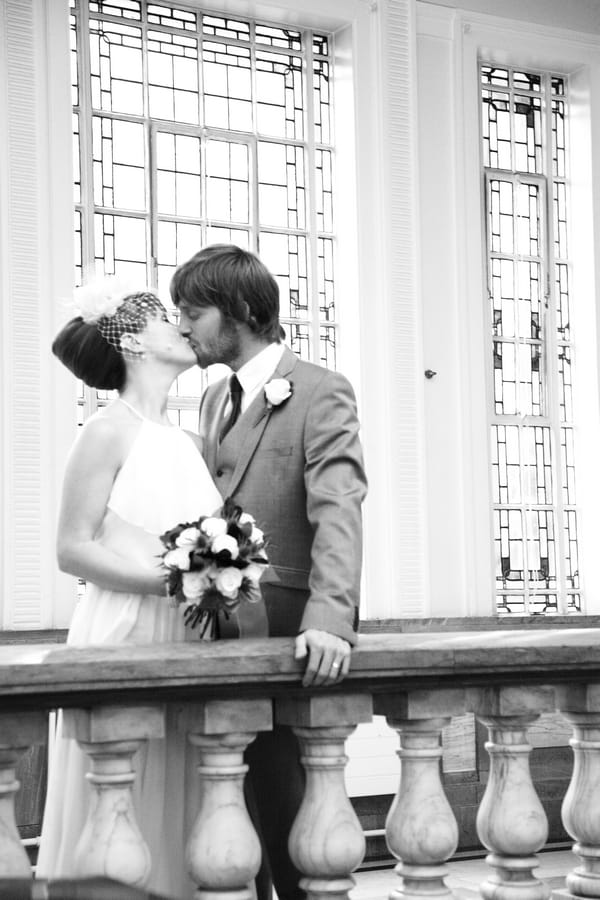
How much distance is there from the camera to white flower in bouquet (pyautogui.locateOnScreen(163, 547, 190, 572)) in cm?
248

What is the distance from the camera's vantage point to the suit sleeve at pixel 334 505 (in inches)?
100

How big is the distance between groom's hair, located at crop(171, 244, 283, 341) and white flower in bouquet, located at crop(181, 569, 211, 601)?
814 mm

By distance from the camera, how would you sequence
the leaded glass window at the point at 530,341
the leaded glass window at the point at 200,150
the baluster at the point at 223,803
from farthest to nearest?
the leaded glass window at the point at 530,341 < the leaded glass window at the point at 200,150 < the baluster at the point at 223,803

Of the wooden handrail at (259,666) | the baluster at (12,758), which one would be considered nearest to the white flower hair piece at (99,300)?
the wooden handrail at (259,666)

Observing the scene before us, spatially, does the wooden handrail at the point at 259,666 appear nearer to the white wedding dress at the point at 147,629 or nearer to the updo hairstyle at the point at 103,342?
the white wedding dress at the point at 147,629

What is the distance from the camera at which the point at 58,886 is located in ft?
4.25

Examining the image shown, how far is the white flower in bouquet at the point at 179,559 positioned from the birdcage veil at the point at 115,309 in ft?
2.95

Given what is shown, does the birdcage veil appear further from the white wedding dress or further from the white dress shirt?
the white dress shirt

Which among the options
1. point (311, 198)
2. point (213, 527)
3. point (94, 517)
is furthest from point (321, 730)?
point (311, 198)

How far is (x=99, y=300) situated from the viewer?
329cm

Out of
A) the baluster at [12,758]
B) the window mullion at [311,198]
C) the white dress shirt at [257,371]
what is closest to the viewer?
the baluster at [12,758]

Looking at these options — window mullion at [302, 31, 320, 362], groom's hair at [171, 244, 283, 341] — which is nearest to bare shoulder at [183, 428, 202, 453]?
groom's hair at [171, 244, 283, 341]

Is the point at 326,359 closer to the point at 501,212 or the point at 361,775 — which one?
the point at 501,212

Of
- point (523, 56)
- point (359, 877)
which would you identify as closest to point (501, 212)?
point (523, 56)
